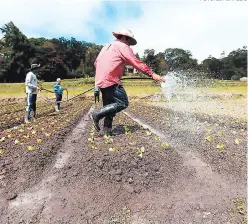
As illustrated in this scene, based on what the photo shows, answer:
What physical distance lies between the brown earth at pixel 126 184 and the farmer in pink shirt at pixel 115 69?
2.83ft

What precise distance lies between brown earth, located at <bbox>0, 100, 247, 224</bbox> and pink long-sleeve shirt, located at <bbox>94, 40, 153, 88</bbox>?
1161 millimetres

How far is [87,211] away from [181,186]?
123 cm

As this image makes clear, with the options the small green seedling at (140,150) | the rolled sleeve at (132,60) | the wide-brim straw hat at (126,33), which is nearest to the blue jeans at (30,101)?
the wide-brim straw hat at (126,33)

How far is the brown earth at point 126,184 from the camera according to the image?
3.32 meters

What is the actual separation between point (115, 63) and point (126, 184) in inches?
107

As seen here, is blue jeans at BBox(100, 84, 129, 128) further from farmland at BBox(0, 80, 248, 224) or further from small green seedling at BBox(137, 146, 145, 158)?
small green seedling at BBox(137, 146, 145, 158)

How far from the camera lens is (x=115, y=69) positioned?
20.2 ft

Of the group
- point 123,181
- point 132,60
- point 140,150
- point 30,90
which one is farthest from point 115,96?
point 30,90

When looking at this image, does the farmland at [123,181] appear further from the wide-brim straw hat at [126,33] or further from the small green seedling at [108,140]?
the wide-brim straw hat at [126,33]

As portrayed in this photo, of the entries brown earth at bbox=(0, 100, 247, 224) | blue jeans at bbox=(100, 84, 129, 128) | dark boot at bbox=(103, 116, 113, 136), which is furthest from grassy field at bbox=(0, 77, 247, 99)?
brown earth at bbox=(0, 100, 247, 224)

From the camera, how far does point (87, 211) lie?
11.1ft

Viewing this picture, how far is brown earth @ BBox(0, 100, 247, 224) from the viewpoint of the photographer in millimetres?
3324

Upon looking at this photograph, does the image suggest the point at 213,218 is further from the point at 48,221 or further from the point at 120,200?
the point at 48,221

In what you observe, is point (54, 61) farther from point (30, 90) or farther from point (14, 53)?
point (30, 90)
